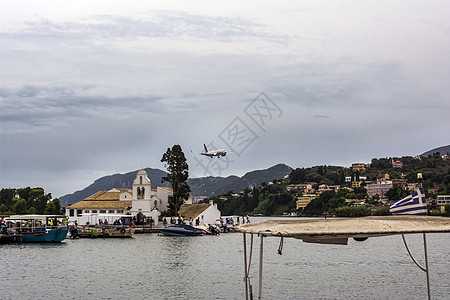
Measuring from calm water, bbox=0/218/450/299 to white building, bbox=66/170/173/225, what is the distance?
3972 cm

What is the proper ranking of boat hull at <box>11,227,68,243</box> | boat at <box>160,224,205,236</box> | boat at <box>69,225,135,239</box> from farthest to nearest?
boat at <box>160,224,205,236</box> → boat at <box>69,225,135,239</box> → boat hull at <box>11,227,68,243</box>

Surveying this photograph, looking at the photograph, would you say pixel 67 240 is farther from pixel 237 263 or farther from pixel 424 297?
pixel 424 297

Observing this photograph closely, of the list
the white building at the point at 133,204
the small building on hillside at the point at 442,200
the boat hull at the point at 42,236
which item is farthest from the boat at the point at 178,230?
the small building on hillside at the point at 442,200

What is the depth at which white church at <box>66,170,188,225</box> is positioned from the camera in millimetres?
95000

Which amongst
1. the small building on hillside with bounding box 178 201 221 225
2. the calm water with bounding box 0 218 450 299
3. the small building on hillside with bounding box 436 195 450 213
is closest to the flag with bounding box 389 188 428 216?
the calm water with bounding box 0 218 450 299

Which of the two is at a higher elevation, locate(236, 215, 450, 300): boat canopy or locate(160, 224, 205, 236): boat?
locate(236, 215, 450, 300): boat canopy

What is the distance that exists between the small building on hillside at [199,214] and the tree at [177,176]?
2.64 metres

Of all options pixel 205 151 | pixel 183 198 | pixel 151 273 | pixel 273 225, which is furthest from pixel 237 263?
pixel 205 151

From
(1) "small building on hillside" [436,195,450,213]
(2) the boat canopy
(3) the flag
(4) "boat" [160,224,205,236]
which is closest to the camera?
(2) the boat canopy

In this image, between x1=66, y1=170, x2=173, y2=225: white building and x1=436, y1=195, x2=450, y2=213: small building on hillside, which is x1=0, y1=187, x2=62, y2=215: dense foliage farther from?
x1=436, y1=195, x2=450, y2=213: small building on hillside

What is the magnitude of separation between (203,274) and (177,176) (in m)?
54.3

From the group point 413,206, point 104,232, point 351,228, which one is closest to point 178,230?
point 104,232

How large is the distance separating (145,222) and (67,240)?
25.3 metres

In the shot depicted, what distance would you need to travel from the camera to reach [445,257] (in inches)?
1881
